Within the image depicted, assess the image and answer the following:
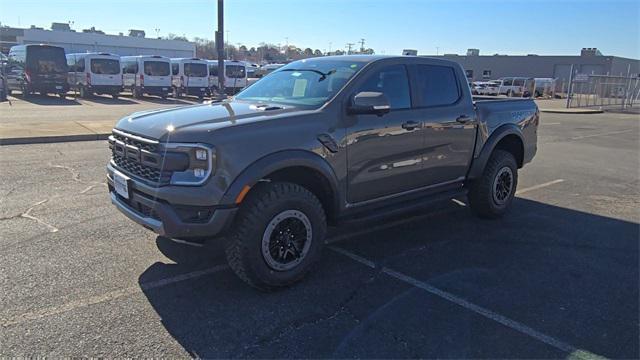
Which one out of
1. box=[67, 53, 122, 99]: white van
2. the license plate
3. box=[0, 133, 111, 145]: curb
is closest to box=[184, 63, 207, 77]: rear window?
box=[67, 53, 122, 99]: white van

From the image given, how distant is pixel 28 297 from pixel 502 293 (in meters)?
3.70

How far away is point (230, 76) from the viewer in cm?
2995

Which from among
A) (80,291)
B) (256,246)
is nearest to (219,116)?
(256,246)

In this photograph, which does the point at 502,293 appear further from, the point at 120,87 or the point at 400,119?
the point at 120,87

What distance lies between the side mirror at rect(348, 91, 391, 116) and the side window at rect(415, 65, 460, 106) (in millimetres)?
976

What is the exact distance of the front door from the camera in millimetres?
4340

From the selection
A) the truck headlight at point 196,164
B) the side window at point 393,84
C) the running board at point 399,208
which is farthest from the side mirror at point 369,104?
the truck headlight at point 196,164

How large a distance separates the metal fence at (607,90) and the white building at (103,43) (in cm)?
6040

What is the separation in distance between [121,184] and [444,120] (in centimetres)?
326

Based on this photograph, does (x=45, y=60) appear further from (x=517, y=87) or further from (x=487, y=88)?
(x=517, y=87)

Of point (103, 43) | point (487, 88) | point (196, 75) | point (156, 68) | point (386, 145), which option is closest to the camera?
point (386, 145)

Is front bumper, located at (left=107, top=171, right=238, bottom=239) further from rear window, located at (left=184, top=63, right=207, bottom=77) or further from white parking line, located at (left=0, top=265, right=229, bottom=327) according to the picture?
rear window, located at (left=184, top=63, right=207, bottom=77)

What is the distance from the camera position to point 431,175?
17.0ft

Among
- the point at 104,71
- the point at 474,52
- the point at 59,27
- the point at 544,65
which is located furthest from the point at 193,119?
the point at 59,27
